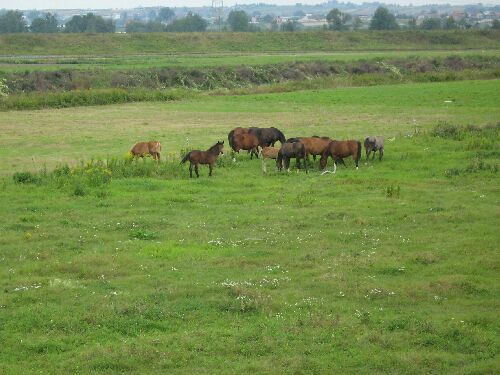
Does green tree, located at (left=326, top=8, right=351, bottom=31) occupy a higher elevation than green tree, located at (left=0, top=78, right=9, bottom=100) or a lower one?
higher

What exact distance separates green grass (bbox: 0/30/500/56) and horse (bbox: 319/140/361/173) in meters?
71.4

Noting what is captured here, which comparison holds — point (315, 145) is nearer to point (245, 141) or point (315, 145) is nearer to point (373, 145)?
point (373, 145)

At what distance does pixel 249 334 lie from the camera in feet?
37.2

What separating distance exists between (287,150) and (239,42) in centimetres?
8188

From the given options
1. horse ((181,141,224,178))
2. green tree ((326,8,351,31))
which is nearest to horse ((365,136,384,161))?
horse ((181,141,224,178))

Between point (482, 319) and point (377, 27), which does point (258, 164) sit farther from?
point (377, 27)

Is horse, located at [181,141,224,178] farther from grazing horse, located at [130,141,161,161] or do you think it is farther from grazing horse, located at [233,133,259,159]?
grazing horse, located at [233,133,259,159]

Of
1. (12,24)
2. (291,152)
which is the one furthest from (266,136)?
(12,24)

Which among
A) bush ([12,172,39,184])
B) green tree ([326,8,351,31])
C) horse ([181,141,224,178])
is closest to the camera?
bush ([12,172,39,184])

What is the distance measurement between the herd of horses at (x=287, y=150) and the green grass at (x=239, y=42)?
6842 centimetres

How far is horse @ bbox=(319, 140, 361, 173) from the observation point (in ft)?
79.6

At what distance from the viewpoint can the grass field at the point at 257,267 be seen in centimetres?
1079

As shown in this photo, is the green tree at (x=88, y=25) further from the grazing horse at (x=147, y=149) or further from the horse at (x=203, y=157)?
the horse at (x=203, y=157)

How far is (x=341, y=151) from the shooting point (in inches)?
958
